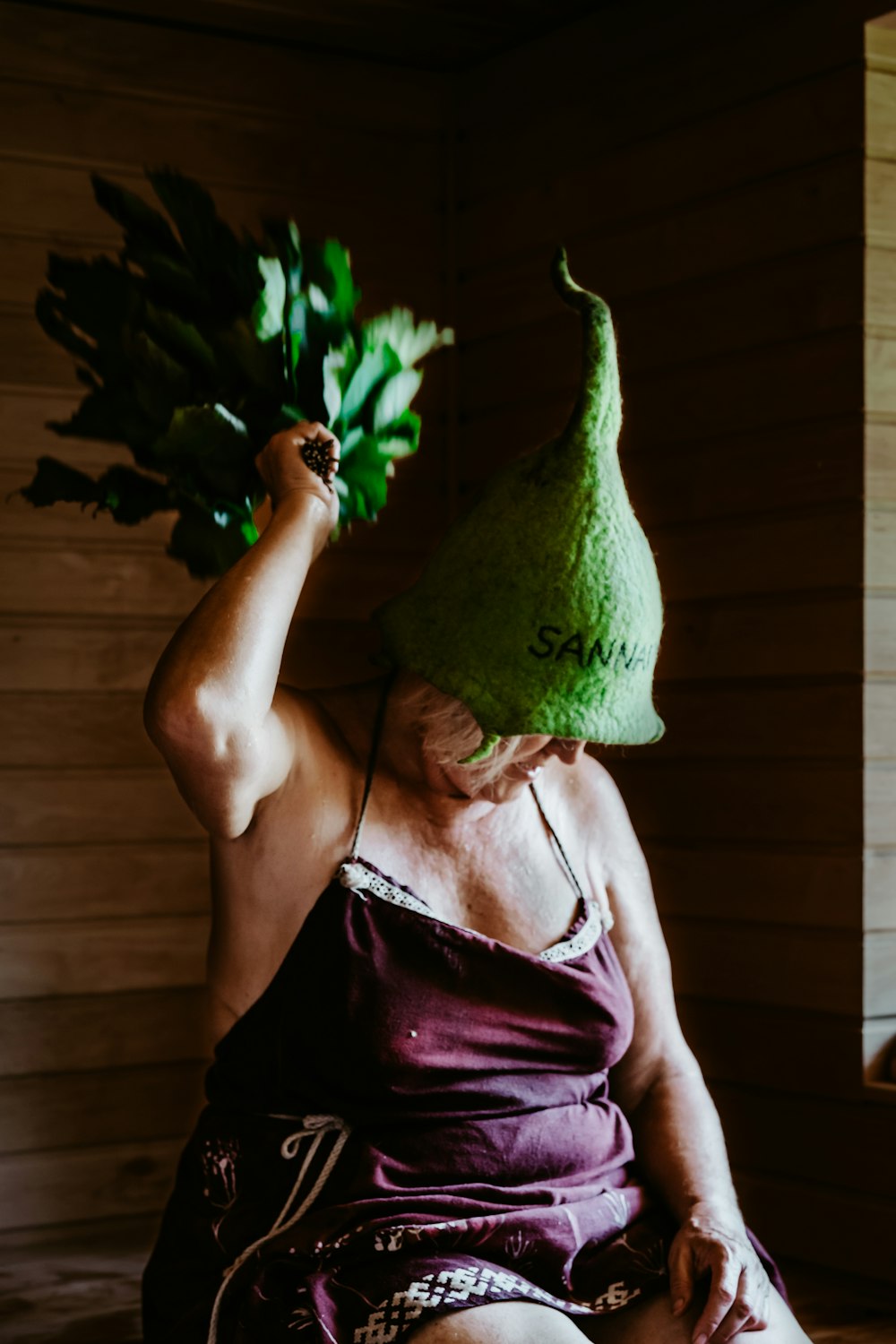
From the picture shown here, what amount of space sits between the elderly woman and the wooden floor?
0.55 meters

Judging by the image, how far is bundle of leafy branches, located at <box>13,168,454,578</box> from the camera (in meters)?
1.62

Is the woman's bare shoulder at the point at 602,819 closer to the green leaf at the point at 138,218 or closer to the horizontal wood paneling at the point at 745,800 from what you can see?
the horizontal wood paneling at the point at 745,800

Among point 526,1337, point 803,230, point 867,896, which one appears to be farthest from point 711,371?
point 526,1337

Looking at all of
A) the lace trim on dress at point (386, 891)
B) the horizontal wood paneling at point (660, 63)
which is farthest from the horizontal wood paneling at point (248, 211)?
the lace trim on dress at point (386, 891)

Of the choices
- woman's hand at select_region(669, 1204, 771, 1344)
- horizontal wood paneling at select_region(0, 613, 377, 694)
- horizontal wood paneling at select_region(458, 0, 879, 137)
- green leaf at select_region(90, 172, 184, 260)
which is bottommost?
woman's hand at select_region(669, 1204, 771, 1344)

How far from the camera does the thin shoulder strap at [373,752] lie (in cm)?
167

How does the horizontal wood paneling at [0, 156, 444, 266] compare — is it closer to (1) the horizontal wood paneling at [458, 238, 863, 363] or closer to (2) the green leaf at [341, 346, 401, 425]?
(1) the horizontal wood paneling at [458, 238, 863, 363]

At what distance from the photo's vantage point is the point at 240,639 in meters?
1.47

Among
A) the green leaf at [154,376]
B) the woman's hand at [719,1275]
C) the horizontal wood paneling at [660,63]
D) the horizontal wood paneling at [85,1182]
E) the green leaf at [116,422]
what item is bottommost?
the horizontal wood paneling at [85,1182]

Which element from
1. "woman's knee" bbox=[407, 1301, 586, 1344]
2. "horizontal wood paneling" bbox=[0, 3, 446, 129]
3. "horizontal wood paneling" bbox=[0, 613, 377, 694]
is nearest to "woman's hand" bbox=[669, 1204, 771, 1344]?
"woman's knee" bbox=[407, 1301, 586, 1344]

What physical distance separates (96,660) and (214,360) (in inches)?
42.1

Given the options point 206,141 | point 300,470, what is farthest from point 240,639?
point 206,141

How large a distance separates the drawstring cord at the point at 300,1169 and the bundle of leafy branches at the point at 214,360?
645 mm

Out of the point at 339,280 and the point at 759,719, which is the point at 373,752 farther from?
the point at 759,719
